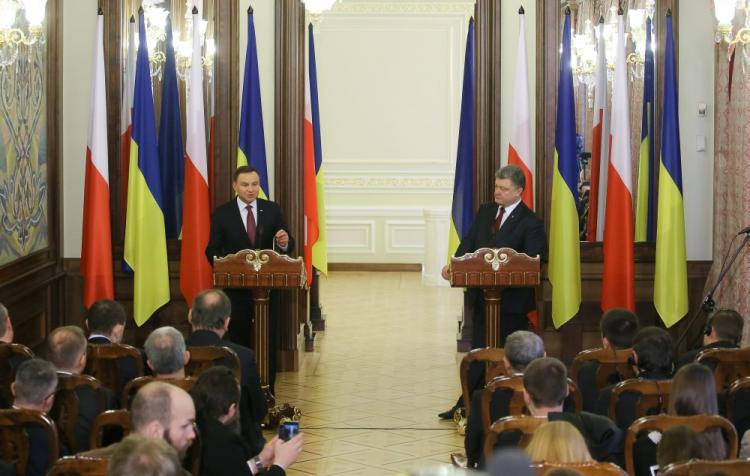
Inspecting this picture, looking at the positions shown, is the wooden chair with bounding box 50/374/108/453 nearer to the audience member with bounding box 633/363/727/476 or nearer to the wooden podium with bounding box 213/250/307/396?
the audience member with bounding box 633/363/727/476

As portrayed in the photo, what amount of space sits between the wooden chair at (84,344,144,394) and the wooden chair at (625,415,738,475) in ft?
7.99

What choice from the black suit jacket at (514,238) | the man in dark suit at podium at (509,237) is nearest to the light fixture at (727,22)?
the man in dark suit at podium at (509,237)

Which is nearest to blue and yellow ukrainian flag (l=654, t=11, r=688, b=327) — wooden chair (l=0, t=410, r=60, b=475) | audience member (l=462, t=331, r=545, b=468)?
audience member (l=462, t=331, r=545, b=468)

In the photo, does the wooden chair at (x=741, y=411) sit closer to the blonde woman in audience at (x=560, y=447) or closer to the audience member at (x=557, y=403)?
the audience member at (x=557, y=403)

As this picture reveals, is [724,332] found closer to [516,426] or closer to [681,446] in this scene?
[516,426]

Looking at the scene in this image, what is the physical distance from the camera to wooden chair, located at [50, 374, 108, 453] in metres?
4.82

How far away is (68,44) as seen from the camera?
9039mm

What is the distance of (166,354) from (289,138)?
14.3ft

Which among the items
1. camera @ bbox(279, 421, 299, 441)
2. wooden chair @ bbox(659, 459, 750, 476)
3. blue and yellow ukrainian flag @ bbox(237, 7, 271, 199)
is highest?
blue and yellow ukrainian flag @ bbox(237, 7, 271, 199)

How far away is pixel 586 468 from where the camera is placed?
355 centimetres

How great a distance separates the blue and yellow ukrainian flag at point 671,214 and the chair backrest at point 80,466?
5.80m

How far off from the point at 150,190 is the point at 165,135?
67cm

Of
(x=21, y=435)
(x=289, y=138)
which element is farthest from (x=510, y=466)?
(x=289, y=138)

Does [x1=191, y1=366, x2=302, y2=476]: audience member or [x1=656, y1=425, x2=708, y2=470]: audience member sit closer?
[x1=656, y1=425, x2=708, y2=470]: audience member
